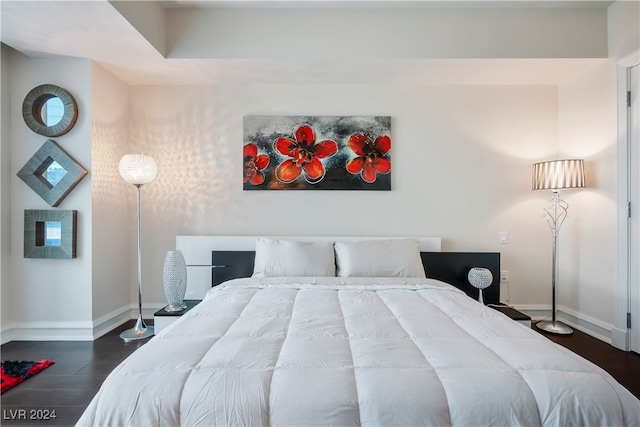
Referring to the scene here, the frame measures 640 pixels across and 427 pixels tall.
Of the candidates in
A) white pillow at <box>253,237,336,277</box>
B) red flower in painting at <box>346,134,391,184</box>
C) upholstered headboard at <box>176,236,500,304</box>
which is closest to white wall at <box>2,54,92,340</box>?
upholstered headboard at <box>176,236,500,304</box>

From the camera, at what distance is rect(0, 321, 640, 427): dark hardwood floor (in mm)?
1840

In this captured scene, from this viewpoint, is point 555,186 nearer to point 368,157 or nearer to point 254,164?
point 368,157

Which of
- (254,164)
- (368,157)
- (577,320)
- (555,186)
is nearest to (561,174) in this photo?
(555,186)

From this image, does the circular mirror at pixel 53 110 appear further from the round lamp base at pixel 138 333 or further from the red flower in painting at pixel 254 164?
the round lamp base at pixel 138 333

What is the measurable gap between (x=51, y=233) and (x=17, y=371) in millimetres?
1083

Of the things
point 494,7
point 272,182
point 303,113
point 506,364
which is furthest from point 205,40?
point 506,364

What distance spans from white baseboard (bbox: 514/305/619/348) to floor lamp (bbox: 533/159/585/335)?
0.17 m

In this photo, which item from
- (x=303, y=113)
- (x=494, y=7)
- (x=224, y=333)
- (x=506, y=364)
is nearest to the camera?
(x=506, y=364)

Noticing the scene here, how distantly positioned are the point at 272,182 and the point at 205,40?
1.32 m

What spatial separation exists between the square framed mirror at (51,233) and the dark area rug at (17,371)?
821 millimetres

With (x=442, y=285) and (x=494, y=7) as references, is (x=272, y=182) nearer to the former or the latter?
(x=442, y=285)

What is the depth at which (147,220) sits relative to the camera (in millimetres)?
3379

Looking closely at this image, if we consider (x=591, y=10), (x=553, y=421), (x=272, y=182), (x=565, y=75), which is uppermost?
(x=591, y=10)

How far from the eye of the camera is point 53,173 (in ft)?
9.35
